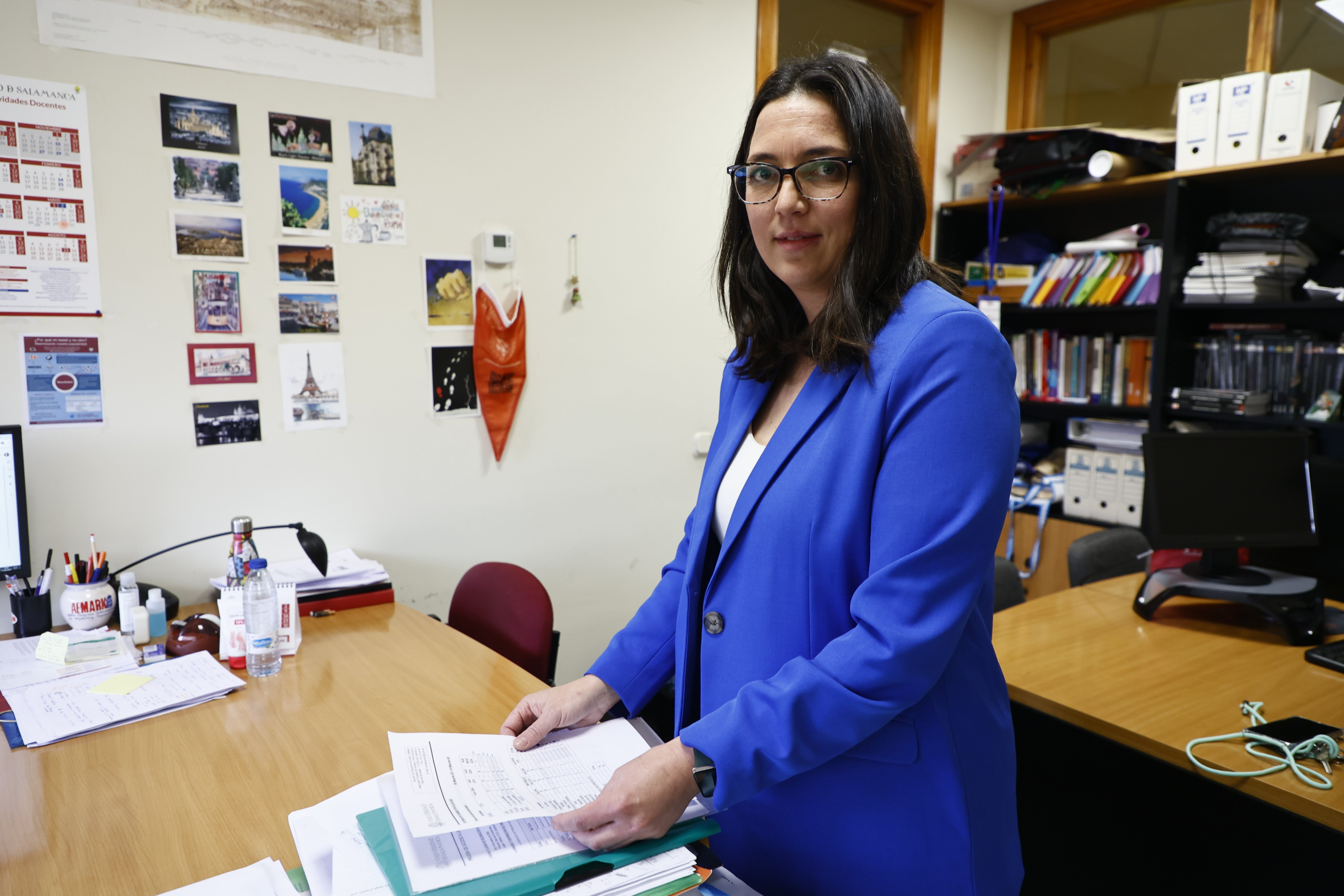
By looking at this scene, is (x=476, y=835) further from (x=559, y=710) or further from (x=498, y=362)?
(x=498, y=362)

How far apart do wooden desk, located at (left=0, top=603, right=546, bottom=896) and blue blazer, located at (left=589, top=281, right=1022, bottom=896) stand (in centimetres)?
62

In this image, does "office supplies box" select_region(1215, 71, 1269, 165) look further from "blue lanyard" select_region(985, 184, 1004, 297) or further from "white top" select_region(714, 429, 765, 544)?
"white top" select_region(714, 429, 765, 544)

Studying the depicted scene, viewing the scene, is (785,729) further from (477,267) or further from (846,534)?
(477,267)

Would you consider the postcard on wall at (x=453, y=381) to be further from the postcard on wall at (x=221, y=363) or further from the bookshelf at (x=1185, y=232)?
the bookshelf at (x=1185, y=232)

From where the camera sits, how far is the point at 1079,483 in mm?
3611

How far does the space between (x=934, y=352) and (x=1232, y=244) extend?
9.42 feet

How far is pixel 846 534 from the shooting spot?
3.06 ft

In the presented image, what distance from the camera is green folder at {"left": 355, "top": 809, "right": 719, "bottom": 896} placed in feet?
2.74

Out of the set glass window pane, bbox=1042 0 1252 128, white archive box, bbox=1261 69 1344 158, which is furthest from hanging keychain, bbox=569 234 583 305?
glass window pane, bbox=1042 0 1252 128

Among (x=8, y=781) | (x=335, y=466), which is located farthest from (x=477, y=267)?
(x=8, y=781)

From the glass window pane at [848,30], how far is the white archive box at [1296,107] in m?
1.26

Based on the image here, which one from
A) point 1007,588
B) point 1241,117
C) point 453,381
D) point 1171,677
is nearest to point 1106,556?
point 1007,588

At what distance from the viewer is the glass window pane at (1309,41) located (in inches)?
117

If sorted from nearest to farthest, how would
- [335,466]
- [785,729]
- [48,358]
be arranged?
[785,729]
[48,358]
[335,466]
